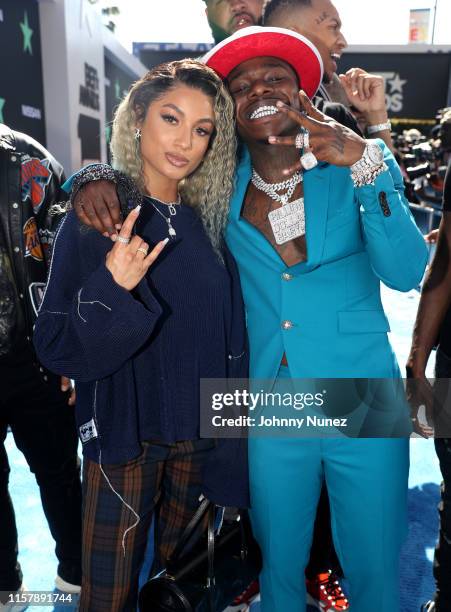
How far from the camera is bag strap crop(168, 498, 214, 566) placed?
1.76 meters

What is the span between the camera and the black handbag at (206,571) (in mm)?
1654

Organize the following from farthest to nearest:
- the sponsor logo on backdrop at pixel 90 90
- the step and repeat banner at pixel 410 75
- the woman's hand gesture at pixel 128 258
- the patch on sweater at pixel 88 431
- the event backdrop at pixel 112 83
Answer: the step and repeat banner at pixel 410 75 → the event backdrop at pixel 112 83 → the sponsor logo on backdrop at pixel 90 90 → the patch on sweater at pixel 88 431 → the woman's hand gesture at pixel 128 258

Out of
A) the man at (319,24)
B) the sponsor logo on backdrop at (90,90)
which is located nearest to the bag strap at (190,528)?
the man at (319,24)

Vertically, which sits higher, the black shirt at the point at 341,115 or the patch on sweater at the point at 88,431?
the black shirt at the point at 341,115

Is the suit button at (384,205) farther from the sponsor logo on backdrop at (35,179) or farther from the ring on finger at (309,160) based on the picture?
the sponsor logo on backdrop at (35,179)

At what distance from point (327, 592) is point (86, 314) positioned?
185 centimetres

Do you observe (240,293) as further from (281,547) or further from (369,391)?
(281,547)

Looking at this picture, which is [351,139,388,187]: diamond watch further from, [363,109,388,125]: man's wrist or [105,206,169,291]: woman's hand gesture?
[105,206,169,291]: woman's hand gesture

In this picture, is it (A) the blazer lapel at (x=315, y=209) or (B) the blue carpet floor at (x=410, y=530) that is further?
(B) the blue carpet floor at (x=410, y=530)

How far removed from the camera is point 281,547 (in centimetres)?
175

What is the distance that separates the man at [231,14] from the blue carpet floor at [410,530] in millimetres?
3001

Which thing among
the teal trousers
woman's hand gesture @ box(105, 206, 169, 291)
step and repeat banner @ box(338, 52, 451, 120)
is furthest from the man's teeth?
step and repeat banner @ box(338, 52, 451, 120)

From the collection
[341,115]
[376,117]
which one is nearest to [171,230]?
[376,117]

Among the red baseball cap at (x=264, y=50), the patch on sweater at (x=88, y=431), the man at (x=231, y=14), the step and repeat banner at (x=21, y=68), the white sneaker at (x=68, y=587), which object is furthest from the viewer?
the step and repeat banner at (x=21, y=68)
